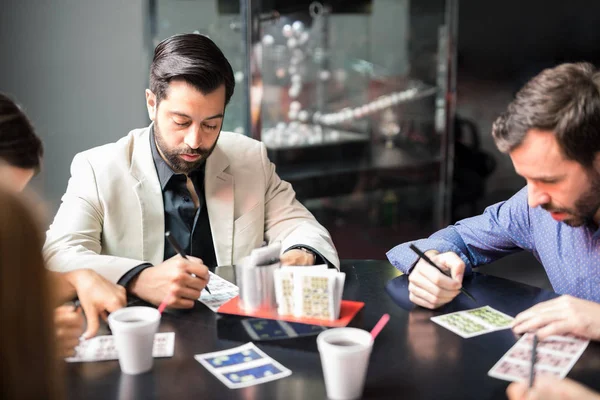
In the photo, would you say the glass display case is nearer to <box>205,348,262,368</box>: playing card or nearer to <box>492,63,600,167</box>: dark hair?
<box>492,63,600,167</box>: dark hair

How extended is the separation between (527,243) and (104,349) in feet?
4.38

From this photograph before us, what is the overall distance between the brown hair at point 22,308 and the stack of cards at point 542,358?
97 centimetres

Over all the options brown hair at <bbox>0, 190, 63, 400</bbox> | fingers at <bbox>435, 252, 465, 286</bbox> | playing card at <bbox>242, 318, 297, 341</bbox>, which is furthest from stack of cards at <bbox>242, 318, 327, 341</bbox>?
brown hair at <bbox>0, 190, 63, 400</bbox>

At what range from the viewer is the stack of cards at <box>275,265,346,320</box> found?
1.66m

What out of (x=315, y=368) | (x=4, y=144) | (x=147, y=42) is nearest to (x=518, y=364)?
(x=315, y=368)

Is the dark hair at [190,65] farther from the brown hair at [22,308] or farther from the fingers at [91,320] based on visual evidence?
the brown hair at [22,308]

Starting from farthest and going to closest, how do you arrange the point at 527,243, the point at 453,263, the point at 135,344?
the point at 527,243 → the point at 453,263 → the point at 135,344

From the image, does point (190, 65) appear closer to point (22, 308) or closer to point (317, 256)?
point (317, 256)

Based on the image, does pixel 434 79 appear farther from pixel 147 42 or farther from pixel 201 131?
pixel 201 131

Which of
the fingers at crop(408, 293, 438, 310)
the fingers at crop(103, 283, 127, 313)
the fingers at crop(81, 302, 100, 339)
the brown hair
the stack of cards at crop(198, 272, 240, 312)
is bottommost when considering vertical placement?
the stack of cards at crop(198, 272, 240, 312)

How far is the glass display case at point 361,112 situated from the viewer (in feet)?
14.1

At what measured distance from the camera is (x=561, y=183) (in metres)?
1.77

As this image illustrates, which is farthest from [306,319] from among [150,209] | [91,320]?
[150,209]

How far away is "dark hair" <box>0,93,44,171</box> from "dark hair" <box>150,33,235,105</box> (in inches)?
30.5
